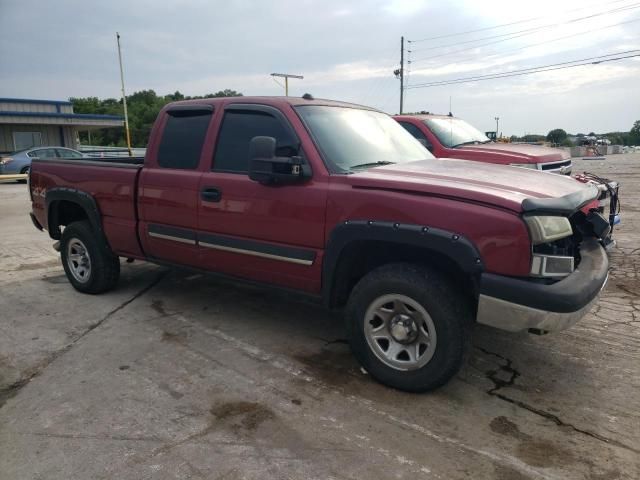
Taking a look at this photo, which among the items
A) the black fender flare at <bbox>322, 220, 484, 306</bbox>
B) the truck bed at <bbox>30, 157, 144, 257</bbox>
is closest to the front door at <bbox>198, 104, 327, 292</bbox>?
Result: the black fender flare at <bbox>322, 220, 484, 306</bbox>

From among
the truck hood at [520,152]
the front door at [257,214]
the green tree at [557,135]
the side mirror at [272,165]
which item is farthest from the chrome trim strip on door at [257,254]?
the green tree at [557,135]

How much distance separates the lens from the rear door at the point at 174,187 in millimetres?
4418

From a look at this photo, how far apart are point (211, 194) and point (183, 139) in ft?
2.44

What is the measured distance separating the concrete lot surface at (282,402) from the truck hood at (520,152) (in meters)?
2.98

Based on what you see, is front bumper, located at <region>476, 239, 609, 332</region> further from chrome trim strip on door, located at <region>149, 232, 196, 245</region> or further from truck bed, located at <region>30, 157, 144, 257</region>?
truck bed, located at <region>30, 157, 144, 257</region>

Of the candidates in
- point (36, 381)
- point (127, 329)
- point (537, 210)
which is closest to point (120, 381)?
point (36, 381)

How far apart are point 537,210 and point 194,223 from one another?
2705 millimetres

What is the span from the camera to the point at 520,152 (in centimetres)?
779

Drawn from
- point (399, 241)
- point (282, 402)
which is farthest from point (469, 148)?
point (282, 402)

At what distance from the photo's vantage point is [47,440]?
9.43ft

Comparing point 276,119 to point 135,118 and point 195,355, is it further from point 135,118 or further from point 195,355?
point 135,118

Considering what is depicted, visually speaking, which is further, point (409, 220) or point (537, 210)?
point (409, 220)

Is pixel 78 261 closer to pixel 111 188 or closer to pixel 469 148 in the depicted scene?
pixel 111 188

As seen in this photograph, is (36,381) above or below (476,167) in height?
below
